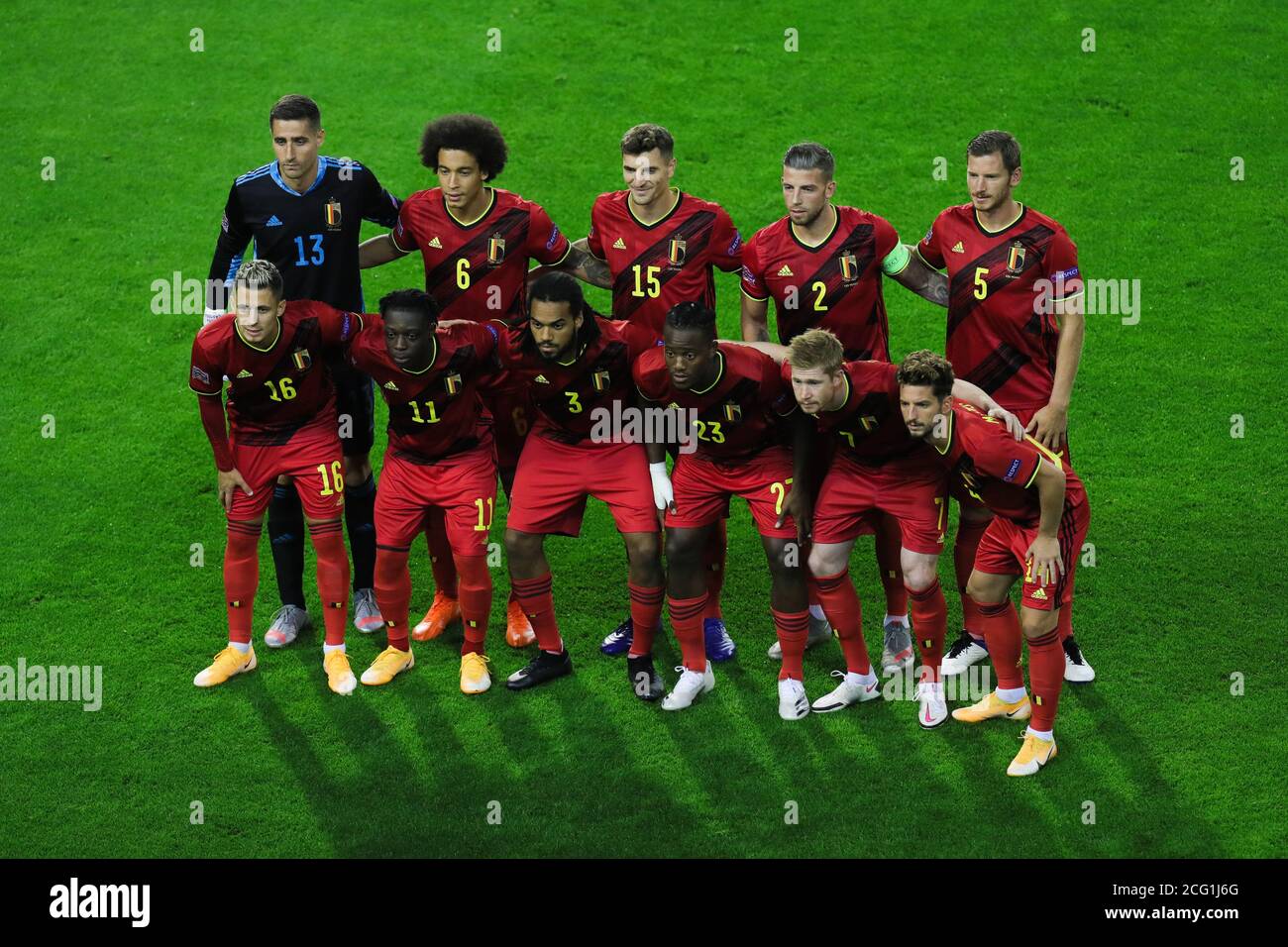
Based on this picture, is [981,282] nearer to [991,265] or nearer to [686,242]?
[991,265]

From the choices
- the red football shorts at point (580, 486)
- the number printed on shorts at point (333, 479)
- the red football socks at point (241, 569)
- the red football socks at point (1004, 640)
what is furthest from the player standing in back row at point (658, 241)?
the red football socks at point (241, 569)

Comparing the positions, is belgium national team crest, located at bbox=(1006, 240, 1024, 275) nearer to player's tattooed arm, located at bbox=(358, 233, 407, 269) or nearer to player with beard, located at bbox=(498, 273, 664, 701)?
player with beard, located at bbox=(498, 273, 664, 701)

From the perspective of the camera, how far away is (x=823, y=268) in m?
7.52

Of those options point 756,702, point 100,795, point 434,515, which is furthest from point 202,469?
point 756,702

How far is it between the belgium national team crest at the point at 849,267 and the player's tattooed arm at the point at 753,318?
41 centimetres

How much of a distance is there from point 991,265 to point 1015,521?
1.26 metres

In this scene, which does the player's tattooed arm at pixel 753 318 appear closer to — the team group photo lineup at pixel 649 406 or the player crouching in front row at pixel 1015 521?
the team group photo lineup at pixel 649 406

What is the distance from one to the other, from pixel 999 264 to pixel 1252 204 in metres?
4.90

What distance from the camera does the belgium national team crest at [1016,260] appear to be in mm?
7434

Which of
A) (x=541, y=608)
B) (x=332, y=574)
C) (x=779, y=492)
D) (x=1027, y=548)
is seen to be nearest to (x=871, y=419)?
(x=779, y=492)

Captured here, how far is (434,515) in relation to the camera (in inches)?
319

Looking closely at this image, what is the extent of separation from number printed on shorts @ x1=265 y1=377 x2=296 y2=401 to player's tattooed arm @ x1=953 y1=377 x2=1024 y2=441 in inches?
118

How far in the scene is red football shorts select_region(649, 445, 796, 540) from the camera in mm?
7414

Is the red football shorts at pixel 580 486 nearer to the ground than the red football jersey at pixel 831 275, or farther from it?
nearer to the ground
